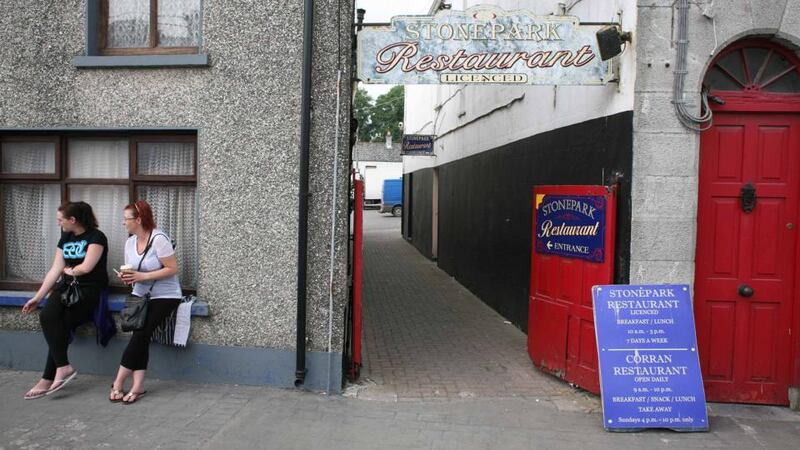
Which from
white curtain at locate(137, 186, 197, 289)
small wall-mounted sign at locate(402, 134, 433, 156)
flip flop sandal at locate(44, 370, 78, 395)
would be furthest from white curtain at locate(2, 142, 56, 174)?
small wall-mounted sign at locate(402, 134, 433, 156)

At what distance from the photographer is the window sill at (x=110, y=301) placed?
233 inches

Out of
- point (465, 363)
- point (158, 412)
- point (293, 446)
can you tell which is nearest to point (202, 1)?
point (158, 412)

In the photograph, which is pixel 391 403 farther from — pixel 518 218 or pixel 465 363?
pixel 518 218

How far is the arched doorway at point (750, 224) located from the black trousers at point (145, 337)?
15.6ft

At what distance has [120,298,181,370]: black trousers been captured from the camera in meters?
5.56

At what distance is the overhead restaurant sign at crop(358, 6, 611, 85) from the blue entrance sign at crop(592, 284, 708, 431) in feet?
6.51

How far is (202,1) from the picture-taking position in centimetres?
597

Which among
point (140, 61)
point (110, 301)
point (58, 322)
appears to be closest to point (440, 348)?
point (110, 301)

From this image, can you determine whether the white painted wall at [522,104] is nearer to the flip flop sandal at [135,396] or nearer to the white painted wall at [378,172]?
the flip flop sandal at [135,396]

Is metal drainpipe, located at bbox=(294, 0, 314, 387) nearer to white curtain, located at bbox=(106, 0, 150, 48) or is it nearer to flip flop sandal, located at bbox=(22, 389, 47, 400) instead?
white curtain, located at bbox=(106, 0, 150, 48)

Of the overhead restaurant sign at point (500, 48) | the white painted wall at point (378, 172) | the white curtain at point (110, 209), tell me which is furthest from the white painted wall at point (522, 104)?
the white painted wall at point (378, 172)

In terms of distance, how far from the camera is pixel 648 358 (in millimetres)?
5219

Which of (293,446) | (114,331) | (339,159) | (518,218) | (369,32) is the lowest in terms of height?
(293,446)

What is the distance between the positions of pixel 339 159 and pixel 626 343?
117 inches
